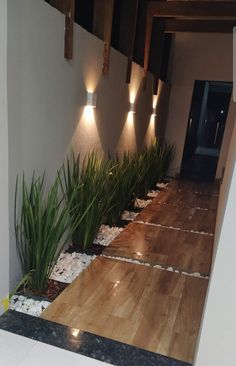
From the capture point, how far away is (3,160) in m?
1.64

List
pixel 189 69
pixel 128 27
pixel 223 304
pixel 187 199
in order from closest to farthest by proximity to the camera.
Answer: pixel 223 304
pixel 128 27
pixel 187 199
pixel 189 69

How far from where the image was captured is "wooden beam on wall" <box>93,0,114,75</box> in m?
3.10

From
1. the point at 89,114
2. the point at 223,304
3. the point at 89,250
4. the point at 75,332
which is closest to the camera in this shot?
the point at 223,304

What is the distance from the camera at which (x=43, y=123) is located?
2221mm

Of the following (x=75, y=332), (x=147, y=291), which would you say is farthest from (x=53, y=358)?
(x=147, y=291)

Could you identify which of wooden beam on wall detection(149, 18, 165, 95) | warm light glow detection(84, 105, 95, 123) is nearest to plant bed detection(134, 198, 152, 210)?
warm light glow detection(84, 105, 95, 123)

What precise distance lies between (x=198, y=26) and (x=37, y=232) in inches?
205

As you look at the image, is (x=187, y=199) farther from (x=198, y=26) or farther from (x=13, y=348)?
(x=13, y=348)

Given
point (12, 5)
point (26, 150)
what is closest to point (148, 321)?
point (26, 150)

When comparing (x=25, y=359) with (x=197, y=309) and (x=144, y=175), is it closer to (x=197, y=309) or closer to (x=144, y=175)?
(x=197, y=309)

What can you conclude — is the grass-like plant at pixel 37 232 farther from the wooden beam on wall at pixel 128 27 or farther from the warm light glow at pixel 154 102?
the warm light glow at pixel 154 102

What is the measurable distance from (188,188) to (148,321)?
420 centimetres

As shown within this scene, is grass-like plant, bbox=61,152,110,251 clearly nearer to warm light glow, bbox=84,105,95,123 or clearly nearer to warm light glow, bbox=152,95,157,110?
warm light glow, bbox=84,105,95,123

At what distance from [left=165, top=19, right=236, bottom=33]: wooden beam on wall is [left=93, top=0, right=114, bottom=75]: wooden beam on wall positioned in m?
2.85
